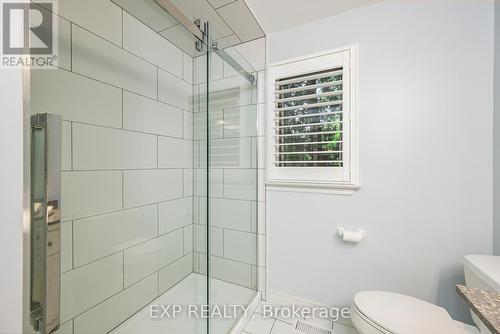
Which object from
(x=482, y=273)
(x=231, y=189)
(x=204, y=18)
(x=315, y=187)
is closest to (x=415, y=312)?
(x=482, y=273)

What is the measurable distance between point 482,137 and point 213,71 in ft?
4.95

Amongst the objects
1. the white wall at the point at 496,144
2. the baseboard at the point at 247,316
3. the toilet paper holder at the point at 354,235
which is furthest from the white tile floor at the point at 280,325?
the white wall at the point at 496,144

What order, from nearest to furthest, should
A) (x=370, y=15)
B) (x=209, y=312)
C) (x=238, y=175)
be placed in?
(x=209, y=312), (x=370, y=15), (x=238, y=175)

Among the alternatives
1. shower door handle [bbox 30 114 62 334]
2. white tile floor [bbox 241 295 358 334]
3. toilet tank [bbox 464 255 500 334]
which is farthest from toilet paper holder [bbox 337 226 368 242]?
shower door handle [bbox 30 114 62 334]

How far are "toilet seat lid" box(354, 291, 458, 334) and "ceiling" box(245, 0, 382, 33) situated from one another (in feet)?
5.57

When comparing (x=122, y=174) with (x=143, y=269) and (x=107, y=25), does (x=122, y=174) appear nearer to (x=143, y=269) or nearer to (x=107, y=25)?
(x=143, y=269)

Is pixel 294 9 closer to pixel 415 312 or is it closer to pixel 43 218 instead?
pixel 43 218

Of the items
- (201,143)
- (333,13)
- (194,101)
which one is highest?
(333,13)

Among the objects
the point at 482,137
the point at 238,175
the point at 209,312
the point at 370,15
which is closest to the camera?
the point at 482,137

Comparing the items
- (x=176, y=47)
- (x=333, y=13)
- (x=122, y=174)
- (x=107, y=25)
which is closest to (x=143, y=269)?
(x=122, y=174)

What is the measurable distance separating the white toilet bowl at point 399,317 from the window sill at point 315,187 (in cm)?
58

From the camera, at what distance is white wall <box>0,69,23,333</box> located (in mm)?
462

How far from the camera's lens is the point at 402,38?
48.0 inches

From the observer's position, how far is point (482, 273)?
88 cm
